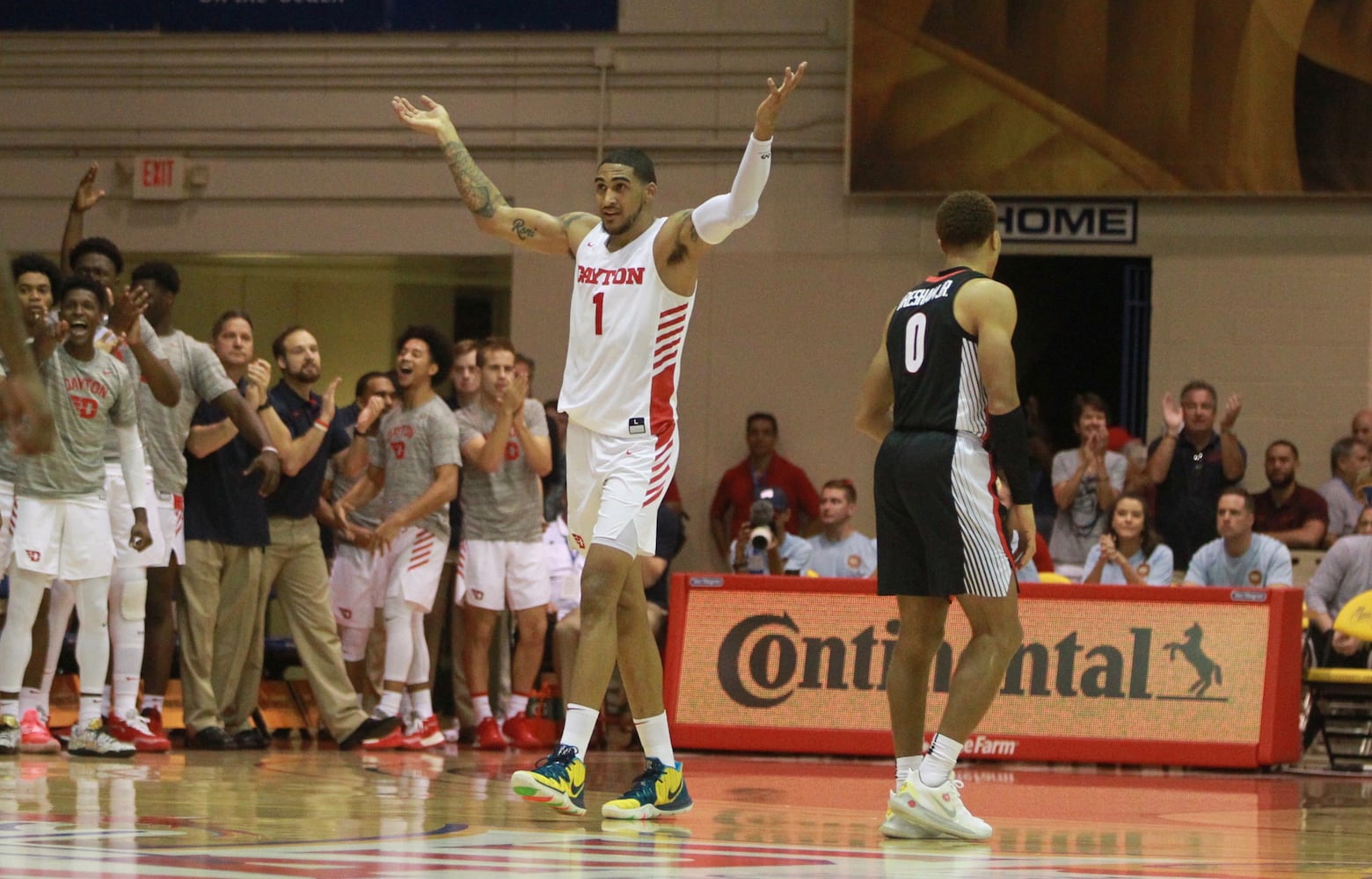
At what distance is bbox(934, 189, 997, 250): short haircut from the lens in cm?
651

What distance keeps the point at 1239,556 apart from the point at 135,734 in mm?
6196

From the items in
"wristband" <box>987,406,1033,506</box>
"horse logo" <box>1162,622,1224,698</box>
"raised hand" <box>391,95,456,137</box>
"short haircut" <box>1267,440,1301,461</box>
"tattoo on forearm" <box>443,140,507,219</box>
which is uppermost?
"raised hand" <box>391,95,456,137</box>

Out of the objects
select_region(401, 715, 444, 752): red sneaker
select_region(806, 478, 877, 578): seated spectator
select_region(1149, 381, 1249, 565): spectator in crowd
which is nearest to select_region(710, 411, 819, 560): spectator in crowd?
select_region(806, 478, 877, 578): seated spectator

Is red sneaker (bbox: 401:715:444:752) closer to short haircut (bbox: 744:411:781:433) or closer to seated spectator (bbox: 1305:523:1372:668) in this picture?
short haircut (bbox: 744:411:781:433)

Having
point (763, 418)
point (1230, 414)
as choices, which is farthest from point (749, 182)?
point (763, 418)

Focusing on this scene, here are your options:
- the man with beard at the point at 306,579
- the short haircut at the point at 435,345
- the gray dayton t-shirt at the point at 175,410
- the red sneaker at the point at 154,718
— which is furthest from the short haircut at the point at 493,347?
the red sneaker at the point at 154,718

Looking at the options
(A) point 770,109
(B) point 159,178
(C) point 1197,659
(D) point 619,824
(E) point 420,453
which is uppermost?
(B) point 159,178

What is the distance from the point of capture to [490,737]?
35.7 feet

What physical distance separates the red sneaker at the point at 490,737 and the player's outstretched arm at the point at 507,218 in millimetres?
4317

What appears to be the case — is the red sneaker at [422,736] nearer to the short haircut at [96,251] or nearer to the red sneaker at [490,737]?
the red sneaker at [490,737]

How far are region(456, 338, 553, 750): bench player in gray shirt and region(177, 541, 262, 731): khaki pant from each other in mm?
1321

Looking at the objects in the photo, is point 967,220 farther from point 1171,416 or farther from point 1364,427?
point 1364,427

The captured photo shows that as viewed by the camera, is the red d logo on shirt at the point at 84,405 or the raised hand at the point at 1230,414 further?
the raised hand at the point at 1230,414

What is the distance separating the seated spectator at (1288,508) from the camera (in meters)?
12.7
